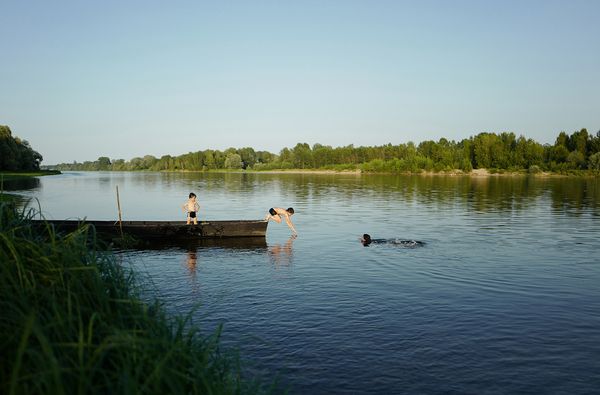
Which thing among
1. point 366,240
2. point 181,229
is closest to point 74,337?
point 366,240

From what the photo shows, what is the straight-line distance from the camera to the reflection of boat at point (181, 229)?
2767 cm

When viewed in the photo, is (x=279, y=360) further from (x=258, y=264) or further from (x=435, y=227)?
(x=435, y=227)

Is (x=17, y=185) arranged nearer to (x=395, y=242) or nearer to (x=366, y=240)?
(x=366, y=240)

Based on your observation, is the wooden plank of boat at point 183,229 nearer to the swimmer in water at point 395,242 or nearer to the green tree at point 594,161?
→ the swimmer in water at point 395,242

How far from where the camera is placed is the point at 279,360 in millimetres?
11609

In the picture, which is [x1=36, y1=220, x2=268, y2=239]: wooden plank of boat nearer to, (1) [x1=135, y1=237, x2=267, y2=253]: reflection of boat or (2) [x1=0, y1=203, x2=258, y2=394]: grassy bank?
(1) [x1=135, y1=237, x2=267, y2=253]: reflection of boat

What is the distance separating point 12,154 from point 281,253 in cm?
10151

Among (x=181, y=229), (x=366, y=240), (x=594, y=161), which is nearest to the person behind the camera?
(x=366, y=240)

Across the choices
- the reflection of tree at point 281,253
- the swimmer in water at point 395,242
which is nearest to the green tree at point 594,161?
the swimmer in water at point 395,242

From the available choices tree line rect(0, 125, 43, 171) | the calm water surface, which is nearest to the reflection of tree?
the calm water surface

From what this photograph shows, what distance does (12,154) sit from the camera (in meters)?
106

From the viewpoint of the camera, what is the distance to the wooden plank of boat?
90.9 feet

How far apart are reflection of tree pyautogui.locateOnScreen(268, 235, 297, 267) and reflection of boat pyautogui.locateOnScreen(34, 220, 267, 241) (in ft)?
5.87

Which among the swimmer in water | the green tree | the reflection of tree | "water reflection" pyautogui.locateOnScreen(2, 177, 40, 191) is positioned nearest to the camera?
the reflection of tree
